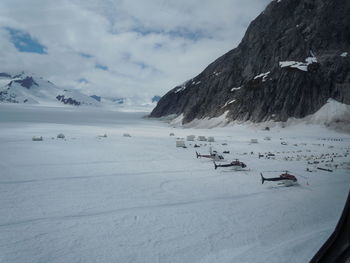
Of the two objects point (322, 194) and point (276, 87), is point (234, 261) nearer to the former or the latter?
point (322, 194)

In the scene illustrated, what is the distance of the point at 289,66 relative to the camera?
87.9 meters

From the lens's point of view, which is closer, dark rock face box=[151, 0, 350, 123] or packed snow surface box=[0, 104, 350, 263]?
packed snow surface box=[0, 104, 350, 263]

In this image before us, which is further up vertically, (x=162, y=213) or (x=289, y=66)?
(x=289, y=66)

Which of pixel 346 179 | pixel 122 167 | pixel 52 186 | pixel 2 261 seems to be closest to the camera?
pixel 2 261

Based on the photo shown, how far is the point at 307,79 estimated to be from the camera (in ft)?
276

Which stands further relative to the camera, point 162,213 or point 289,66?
point 289,66

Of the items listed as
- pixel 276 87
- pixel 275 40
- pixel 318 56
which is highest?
pixel 275 40

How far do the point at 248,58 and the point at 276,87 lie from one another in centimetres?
2455

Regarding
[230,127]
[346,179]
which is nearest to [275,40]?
[230,127]

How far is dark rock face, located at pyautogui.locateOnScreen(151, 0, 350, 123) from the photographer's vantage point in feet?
268

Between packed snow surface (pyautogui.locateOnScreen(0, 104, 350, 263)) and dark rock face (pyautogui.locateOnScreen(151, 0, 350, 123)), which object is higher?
dark rock face (pyautogui.locateOnScreen(151, 0, 350, 123))

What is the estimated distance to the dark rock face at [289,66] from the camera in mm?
81688

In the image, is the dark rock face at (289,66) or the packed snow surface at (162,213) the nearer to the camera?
the packed snow surface at (162,213)

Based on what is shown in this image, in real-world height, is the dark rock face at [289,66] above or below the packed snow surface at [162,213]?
A: above
